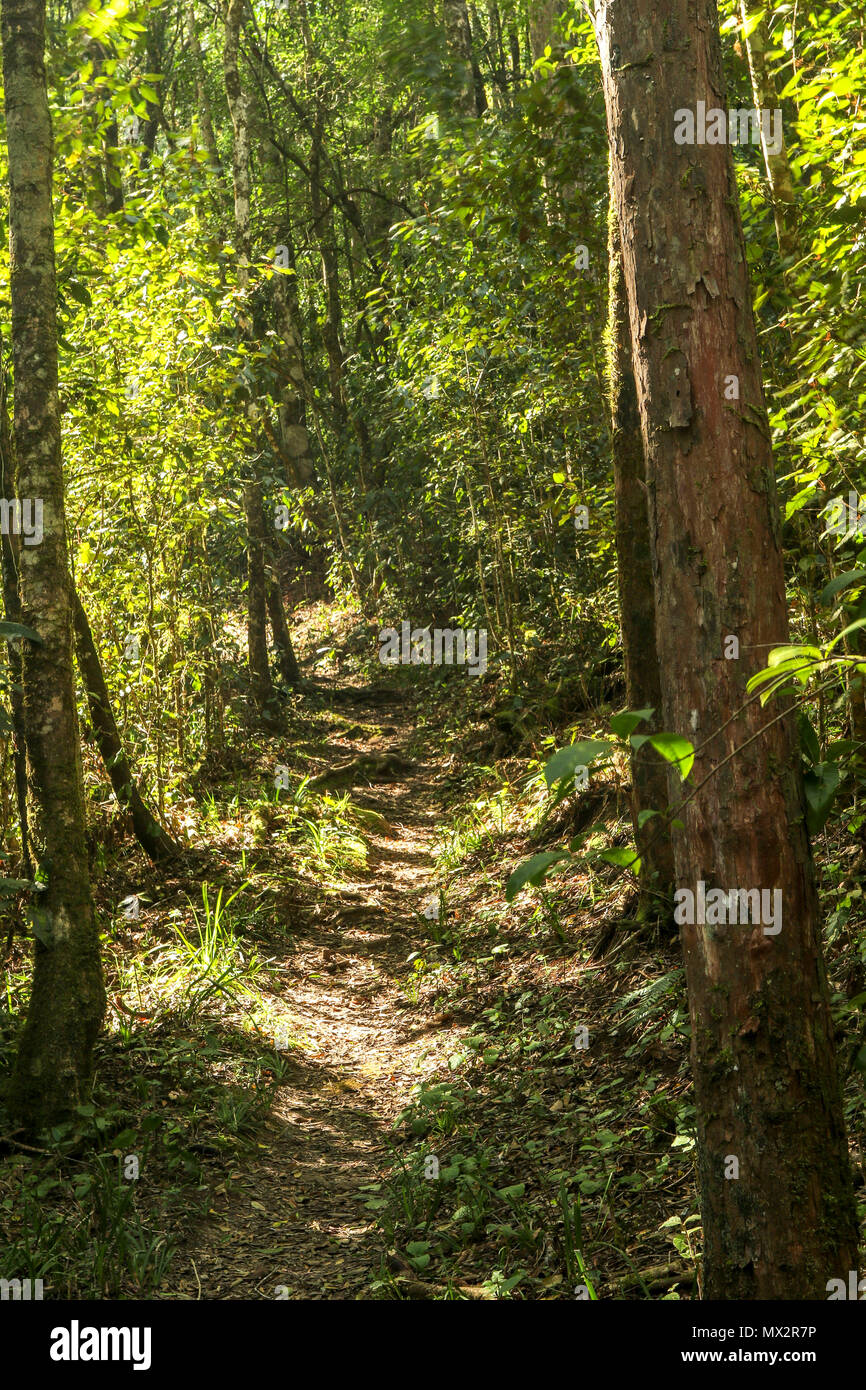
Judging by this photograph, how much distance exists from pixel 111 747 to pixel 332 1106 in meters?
2.70

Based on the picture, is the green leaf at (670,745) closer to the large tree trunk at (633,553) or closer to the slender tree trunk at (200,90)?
the large tree trunk at (633,553)

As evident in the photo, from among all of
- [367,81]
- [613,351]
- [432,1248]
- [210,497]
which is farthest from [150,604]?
[367,81]

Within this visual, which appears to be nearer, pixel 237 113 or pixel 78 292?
pixel 78 292

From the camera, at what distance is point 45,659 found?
171 inches

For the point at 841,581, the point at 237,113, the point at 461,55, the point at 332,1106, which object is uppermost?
the point at 461,55

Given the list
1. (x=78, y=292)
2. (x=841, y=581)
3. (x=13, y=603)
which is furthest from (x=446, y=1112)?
(x=78, y=292)

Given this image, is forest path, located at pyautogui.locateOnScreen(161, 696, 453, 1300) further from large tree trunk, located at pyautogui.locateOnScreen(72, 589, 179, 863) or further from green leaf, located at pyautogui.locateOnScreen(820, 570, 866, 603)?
green leaf, located at pyautogui.locateOnScreen(820, 570, 866, 603)

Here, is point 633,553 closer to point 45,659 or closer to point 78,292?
point 45,659

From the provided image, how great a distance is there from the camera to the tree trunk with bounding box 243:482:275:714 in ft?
37.7

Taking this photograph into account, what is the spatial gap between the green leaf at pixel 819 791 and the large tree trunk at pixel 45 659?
3.17 m

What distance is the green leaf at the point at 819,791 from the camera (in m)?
2.18

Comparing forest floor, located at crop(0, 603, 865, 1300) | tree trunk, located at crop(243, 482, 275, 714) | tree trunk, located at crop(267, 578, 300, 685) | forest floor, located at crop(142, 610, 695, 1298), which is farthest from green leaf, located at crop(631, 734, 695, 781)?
tree trunk, located at crop(267, 578, 300, 685)
